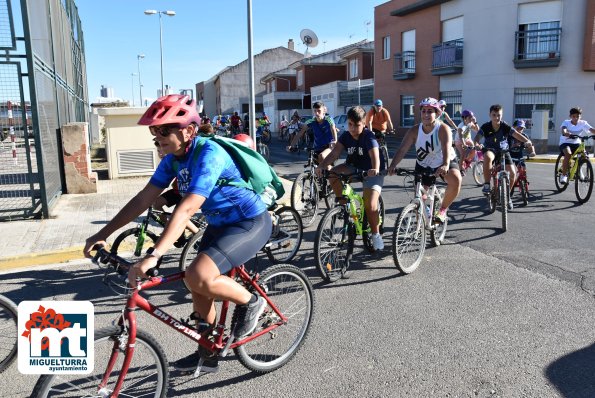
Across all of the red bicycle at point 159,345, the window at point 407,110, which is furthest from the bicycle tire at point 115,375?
the window at point 407,110

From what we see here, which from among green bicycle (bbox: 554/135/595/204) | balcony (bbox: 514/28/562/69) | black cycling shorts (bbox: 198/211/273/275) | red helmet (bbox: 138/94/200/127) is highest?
balcony (bbox: 514/28/562/69)

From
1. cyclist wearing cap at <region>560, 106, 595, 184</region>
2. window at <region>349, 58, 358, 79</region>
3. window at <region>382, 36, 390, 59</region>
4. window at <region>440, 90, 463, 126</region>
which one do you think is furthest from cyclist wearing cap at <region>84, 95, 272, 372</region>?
window at <region>349, 58, 358, 79</region>

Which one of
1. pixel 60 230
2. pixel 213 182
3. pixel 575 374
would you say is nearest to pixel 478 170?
Result: pixel 60 230

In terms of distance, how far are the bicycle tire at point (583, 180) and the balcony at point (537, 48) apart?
49.1ft

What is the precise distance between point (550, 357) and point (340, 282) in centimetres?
228

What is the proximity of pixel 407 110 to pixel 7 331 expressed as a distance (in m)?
29.9

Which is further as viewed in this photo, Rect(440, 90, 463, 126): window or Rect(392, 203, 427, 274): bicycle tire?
Rect(440, 90, 463, 126): window

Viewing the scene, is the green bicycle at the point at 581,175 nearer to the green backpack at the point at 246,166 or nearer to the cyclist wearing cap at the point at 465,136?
the cyclist wearing cap at the point at 465,136

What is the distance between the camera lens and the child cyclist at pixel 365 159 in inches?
233

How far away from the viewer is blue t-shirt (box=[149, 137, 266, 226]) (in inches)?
116

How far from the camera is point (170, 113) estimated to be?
2.98 m

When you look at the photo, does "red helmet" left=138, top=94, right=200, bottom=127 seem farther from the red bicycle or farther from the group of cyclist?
the red bicycle

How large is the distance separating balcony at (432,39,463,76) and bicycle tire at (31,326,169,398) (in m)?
26.1

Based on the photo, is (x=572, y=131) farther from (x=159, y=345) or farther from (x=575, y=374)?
(x=159, y=345)
